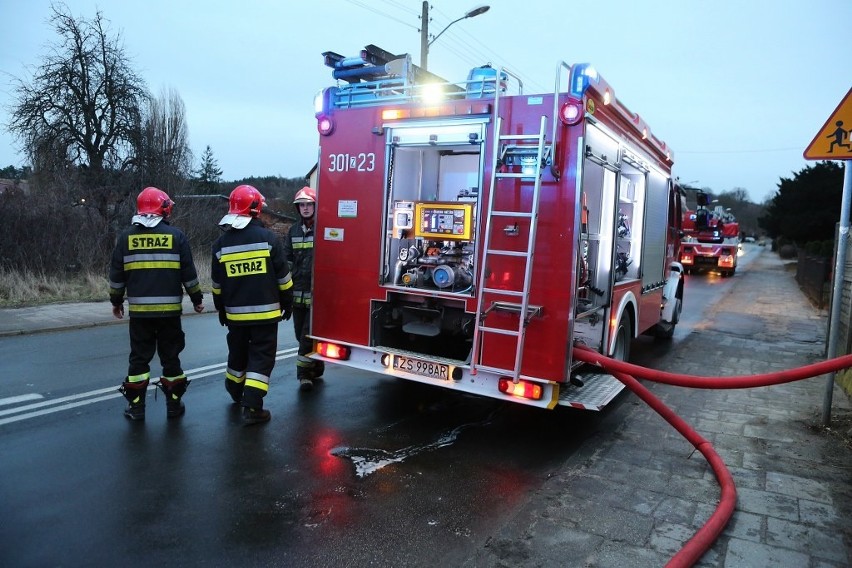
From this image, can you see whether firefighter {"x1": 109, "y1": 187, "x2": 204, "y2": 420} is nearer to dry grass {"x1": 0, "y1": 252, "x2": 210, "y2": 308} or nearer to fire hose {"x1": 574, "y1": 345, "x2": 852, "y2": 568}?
fire hose {"x1": 574, "y1": 345, "x2": 852, "y2": 568}

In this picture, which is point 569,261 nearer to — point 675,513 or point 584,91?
point 584,91

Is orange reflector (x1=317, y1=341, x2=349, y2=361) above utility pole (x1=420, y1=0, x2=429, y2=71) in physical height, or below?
below

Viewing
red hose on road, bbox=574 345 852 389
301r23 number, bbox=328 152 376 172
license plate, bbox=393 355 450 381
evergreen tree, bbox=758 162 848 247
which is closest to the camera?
red hose on road, bbox=574 345 852 389

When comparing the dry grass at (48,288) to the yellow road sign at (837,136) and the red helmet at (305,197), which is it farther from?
the yellow road sign at (837,136)

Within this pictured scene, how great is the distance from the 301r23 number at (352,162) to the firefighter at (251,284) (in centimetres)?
74

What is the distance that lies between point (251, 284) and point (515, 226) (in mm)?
2195

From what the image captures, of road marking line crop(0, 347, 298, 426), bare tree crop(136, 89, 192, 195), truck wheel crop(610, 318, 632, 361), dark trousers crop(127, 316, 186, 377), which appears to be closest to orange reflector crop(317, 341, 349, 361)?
dark trousers crop(127, 316, 186, 377)

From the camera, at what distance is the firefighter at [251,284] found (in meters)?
4.95

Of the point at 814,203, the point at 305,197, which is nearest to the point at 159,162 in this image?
the point at 305,197

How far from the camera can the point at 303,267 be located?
6.25 meters

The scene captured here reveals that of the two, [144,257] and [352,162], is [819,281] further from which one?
[144,257]

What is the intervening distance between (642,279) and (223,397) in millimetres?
4725

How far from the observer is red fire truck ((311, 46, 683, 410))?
434 centimetres

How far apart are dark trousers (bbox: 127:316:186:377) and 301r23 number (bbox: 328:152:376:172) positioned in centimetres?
188
